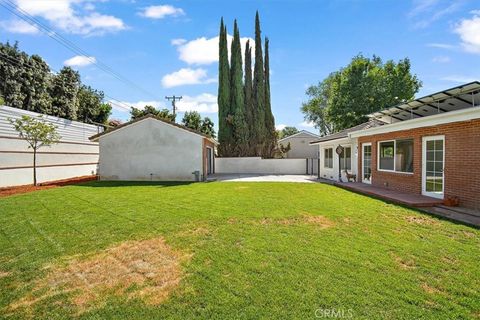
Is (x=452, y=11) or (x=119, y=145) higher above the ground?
(x=452, y=11)

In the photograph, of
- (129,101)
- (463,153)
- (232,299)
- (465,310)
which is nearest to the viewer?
(465,310)

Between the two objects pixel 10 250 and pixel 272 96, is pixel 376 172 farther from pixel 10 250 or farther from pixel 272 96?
pixel 272 96

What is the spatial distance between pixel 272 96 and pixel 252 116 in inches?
137

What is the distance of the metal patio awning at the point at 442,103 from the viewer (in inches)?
365

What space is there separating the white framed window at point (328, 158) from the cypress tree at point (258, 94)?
890 cm

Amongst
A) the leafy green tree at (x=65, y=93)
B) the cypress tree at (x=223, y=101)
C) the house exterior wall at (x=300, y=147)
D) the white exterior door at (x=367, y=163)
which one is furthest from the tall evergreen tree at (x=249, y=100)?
the leafy green tree at (x=65, y=93)

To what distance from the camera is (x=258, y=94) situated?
2933 centimetres

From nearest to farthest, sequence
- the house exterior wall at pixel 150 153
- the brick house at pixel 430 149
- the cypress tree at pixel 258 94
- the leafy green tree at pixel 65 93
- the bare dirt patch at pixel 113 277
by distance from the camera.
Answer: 1. the bare dirt patch at pixel 113 277
2. the brick house at pixel 430 149
3. the house exterior wall at pixel 150 153
4. the leafy green tree at pixel 65 93
5. the cypress tree at pixel 258 94

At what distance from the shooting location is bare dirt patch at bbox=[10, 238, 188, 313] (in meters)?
3.38

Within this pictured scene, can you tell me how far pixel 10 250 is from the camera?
16.3ft

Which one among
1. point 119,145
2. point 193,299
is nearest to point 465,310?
point 193,299

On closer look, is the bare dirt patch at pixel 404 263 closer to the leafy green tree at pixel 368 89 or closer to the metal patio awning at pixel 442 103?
the metal patio awning at pixel 442 103

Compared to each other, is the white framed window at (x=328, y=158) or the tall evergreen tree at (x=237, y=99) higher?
the tall evergreen tree at (x=237, y=99)

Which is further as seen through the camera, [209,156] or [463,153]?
[209,156]
